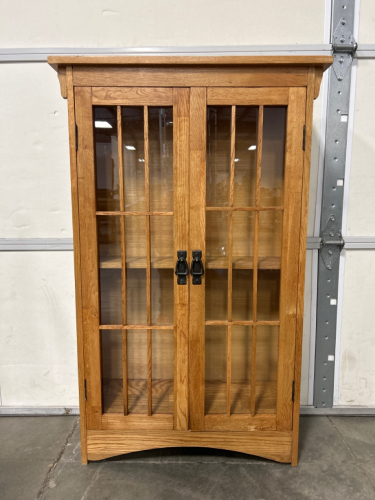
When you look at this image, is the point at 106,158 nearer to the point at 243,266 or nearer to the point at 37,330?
the point at 243,266

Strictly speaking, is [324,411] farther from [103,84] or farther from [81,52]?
[81,52]

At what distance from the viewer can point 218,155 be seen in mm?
1423

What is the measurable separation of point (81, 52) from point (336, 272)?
182 cm

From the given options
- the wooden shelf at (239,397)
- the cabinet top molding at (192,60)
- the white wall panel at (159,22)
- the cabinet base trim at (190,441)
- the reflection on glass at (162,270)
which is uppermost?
the white wall panel at (159,22)

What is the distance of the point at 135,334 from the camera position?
60.1 inches

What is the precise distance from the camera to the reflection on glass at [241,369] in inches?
59.4

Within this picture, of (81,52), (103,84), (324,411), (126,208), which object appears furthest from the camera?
(324,411)

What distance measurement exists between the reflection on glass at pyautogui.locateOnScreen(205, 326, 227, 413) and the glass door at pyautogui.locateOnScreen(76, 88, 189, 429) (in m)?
0.12

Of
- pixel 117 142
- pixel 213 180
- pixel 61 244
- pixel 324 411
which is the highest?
pixel 117 142

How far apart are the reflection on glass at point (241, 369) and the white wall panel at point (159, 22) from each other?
1.49 meters

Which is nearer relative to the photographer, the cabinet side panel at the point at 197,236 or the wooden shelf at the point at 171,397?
the cabinet side panel at the point at 197,236

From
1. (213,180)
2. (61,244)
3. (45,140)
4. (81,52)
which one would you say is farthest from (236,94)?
(61,244)

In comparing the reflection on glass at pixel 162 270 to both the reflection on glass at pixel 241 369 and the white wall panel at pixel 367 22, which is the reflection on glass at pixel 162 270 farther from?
the white wall panel at pixel 367 22

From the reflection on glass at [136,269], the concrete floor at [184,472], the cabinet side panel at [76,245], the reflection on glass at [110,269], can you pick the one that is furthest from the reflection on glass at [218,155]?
the concrete floor at [184,472]
